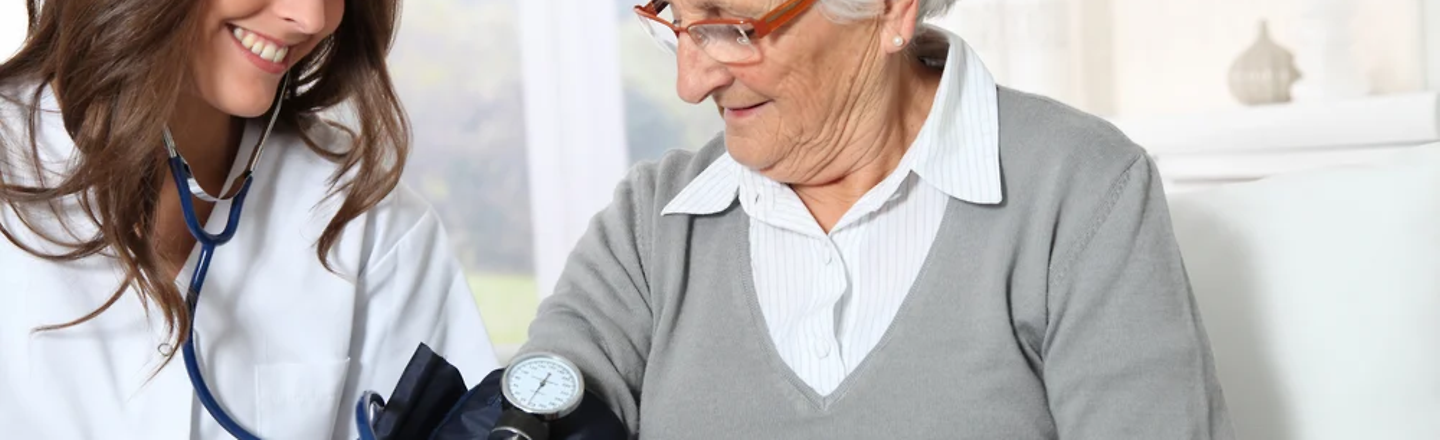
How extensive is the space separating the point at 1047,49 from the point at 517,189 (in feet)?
5.73

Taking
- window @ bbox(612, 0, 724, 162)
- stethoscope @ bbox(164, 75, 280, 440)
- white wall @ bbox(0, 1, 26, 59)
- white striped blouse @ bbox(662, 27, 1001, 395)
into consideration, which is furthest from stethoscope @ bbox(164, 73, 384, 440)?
window @ bbox(612, 0, 724, 162)

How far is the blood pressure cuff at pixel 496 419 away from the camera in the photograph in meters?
1.37

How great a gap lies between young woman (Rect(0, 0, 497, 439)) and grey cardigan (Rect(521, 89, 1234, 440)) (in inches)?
11.6

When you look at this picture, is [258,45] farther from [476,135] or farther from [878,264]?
[476,135]

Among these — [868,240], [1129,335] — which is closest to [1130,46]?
[868,240]

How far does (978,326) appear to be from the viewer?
4.51 feet

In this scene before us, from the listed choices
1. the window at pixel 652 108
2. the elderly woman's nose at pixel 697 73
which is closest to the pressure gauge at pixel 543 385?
the elderly woman's nose at pixel 697 73

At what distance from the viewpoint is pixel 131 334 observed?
155cm

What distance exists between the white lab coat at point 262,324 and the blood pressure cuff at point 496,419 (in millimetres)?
272

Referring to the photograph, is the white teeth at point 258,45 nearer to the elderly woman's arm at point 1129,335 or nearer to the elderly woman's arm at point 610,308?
the elderly woman's arm at point 610,308

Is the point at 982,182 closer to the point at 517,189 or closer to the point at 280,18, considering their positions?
the point at 280,18

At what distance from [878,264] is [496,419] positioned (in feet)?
1.40

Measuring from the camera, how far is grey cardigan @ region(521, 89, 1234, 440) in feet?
4.22

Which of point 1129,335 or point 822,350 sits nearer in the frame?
point 1129,335
